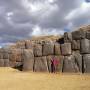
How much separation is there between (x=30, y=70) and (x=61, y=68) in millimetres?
2449

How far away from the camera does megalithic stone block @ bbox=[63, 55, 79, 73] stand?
19.6 meters

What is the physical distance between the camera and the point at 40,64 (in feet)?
67.7

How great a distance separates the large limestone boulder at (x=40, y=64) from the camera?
67.2 feet

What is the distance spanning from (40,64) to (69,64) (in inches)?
92.7

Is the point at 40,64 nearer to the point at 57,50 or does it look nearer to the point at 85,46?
the point at 57,50

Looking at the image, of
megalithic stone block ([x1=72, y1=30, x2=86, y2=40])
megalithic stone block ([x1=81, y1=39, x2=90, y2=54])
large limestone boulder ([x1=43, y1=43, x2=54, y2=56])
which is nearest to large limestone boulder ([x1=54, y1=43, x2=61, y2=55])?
large limestone boulder ([x1=43, y1=43, x2=54, y2=56])

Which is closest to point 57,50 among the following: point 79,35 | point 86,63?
point 79,35

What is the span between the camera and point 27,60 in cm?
2086

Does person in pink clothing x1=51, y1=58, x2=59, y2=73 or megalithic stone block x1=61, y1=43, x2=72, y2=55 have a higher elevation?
megalithic stone block x1=61, y1=43, x2=72, y2=55

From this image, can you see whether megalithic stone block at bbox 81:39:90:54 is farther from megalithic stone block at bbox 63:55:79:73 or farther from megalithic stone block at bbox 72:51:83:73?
megalithic stone block at bbox 63:55:79:73

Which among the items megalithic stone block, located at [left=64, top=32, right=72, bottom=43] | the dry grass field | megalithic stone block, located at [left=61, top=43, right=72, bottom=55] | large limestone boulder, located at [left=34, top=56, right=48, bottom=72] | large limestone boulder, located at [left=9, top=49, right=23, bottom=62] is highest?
megalithic stone block, located at [left=64, top=32, right=72, bottom=43]

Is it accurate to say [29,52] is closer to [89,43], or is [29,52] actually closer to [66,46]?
[66,46]

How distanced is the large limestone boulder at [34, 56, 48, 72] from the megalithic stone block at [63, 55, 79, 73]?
61.6 inches

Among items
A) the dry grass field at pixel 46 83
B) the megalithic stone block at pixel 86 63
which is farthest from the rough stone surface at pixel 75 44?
the dry grass field at pixel 46 83
